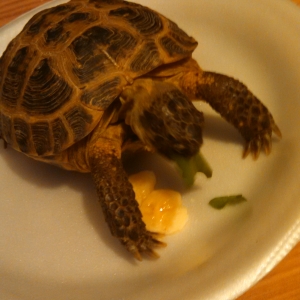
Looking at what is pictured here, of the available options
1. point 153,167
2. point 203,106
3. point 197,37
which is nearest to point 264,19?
point 197,37

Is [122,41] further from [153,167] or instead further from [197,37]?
[197,37]

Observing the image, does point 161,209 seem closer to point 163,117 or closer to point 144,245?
point 144,245

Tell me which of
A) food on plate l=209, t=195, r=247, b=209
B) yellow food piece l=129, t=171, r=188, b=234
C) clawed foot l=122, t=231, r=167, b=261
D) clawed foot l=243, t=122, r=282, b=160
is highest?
clawed foot l=243, t=122, r=282, b=160

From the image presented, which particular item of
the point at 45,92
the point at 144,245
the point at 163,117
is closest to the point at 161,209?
the point at 144,245

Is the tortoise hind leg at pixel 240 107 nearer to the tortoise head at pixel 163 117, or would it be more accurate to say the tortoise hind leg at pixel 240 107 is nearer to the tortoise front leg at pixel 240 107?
the tortoise front leg at pixel 240 107

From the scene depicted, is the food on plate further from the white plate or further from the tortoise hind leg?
the tortoise hind leg

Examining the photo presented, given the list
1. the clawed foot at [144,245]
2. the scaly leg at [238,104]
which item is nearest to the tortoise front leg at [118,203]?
the clawed foot at [144,245]

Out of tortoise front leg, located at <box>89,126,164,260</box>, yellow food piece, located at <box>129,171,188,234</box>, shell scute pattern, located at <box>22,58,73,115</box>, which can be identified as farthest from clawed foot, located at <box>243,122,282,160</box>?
shell scute pattern, located at <box>22,58,73,115</box>
